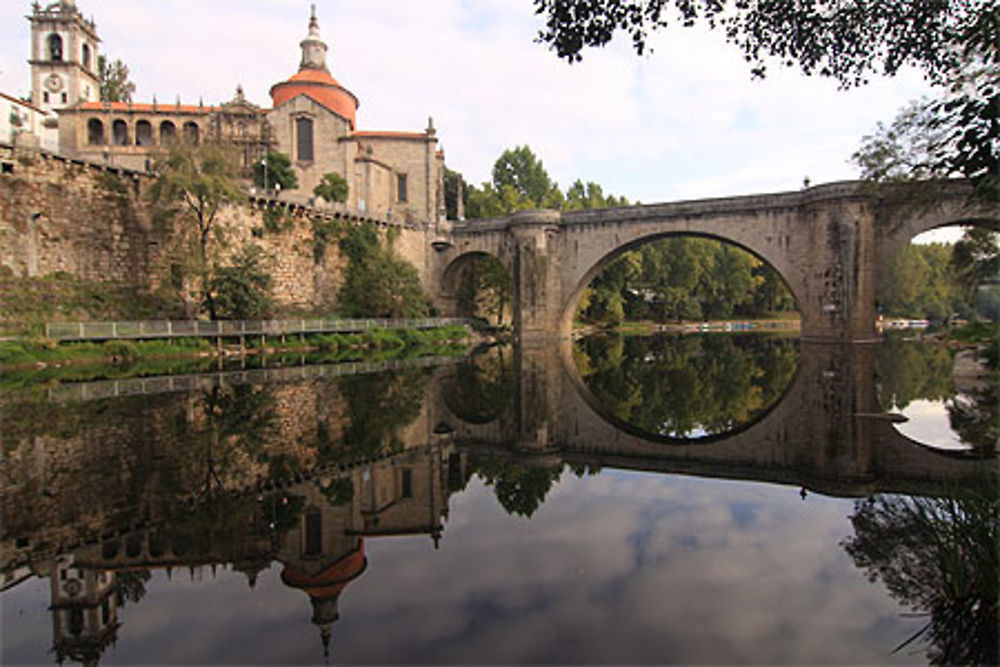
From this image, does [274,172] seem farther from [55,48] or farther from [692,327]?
[692,327]

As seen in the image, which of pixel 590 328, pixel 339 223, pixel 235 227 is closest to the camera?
pixel 235 227

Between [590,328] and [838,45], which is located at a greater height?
[838,45]

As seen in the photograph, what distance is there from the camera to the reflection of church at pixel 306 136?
45.8 meters

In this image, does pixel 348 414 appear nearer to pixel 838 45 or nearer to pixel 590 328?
pixel 838 45

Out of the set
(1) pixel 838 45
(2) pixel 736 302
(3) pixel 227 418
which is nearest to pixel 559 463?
(3) pixel 227 418

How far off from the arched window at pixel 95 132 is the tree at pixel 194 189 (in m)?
29.3

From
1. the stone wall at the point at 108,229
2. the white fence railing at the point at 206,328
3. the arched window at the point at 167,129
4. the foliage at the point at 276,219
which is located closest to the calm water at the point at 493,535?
the white fence railing at the point at 206,328

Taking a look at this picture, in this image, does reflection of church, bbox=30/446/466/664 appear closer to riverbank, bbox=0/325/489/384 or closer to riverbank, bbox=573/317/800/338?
riverbank, bbox=0/325/489/384

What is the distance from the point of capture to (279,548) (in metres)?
5.10

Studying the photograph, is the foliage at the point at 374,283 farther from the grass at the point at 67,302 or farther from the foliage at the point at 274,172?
the grass at the point at 67,302

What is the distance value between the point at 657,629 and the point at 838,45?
349 inches

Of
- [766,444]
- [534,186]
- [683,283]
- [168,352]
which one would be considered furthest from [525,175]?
[766,444]

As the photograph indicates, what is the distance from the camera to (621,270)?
188 ft

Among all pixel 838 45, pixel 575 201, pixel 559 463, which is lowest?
pixel 559 463
